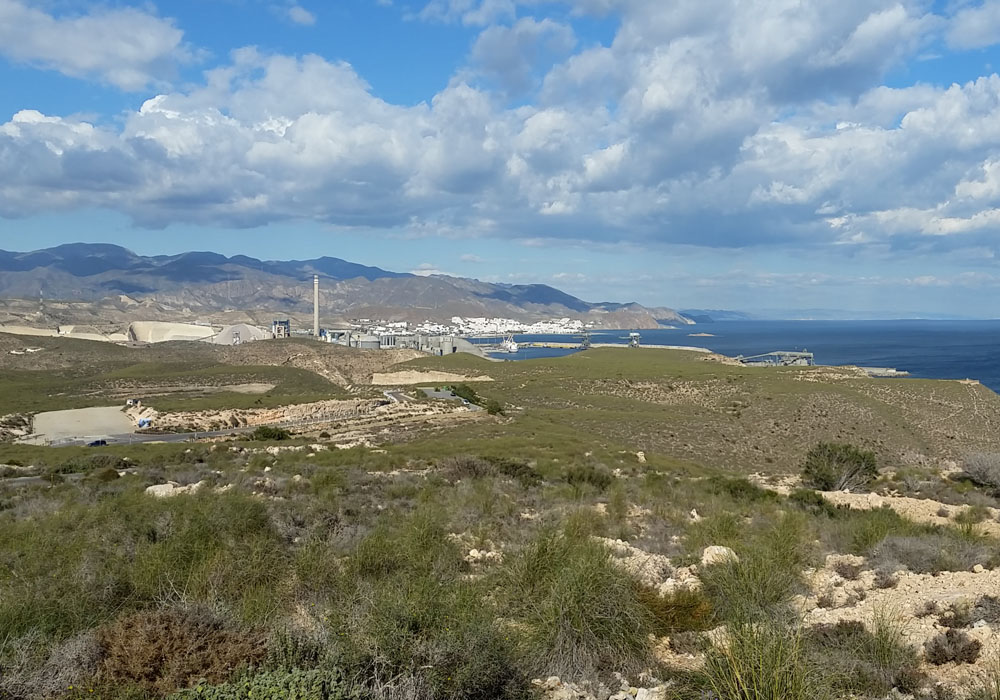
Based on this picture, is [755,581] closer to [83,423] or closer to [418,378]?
[83,423]

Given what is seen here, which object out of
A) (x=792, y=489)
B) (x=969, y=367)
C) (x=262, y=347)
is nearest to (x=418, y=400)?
(x=792, y=489)

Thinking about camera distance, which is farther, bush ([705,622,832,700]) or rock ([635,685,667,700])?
rock ([635,685,667,700])

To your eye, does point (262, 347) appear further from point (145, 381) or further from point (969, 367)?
point (969, 367)

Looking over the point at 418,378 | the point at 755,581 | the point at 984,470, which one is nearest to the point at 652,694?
the point at 755,581

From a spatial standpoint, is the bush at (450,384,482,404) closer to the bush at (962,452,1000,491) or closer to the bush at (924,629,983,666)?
the bush at (962,452,1000,491)

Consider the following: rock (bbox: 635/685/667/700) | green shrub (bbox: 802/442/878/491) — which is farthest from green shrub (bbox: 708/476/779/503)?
rock (bbox: 635/685/667/700)

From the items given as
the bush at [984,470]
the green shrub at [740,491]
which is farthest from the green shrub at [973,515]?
the bush at [984,470]

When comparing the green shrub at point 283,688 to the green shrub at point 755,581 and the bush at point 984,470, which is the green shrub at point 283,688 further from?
the bush at point 984,470
